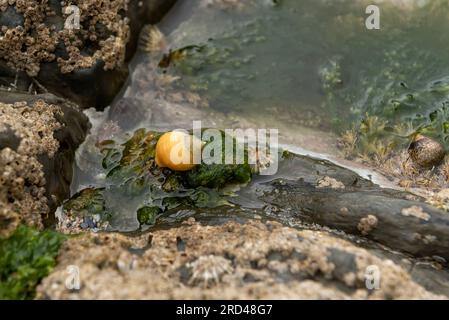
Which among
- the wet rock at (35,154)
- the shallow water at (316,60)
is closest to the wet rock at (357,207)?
the shallow water at (316,60)

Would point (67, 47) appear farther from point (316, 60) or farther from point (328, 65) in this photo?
point (328, 65)

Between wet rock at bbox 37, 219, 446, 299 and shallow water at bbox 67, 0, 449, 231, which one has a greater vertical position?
shallow water at bbox 67, 0, 449, 231

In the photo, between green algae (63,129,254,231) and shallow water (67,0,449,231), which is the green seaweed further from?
shallow water (67,0,449,231)

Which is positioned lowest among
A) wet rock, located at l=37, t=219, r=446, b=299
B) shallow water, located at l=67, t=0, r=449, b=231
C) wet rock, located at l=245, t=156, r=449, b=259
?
wet rock, located at l=37, t=219, r=446, b=299

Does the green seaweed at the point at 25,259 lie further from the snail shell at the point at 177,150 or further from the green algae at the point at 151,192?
the snail shell at the point at 177,150

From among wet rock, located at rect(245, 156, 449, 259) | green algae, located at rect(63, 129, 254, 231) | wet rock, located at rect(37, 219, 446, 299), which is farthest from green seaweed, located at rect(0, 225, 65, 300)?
wet rock, located at rect(245, 156, 449, 259)

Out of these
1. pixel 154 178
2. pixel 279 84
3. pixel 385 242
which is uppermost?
pixel 279 84
